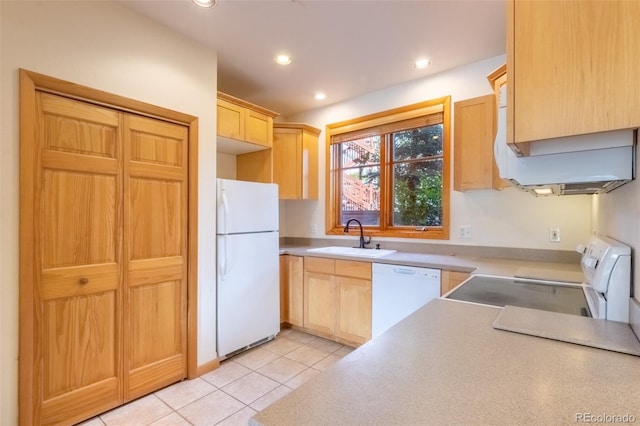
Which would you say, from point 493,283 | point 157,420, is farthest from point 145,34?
point 493,283

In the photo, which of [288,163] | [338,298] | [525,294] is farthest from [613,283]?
[288,163]

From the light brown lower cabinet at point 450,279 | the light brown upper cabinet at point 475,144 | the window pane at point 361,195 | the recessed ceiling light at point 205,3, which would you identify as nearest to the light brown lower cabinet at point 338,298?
the light brown lower cabinet at point 450,279

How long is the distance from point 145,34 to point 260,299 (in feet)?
7.36

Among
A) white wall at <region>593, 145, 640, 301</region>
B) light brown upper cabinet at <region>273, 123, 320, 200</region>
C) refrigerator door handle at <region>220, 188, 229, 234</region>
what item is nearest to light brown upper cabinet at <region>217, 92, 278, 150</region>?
light brown upper cabinet at <region>273, 123, 320, 200</region>

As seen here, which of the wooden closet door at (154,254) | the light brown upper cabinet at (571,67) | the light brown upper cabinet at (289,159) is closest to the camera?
the light brown upper cabinet at (571,67)

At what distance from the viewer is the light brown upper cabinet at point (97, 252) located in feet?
5.28

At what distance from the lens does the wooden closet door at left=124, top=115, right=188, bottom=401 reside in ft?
6.57

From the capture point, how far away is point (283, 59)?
2545mm

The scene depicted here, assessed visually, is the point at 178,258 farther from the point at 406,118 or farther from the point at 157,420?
the point at 406,118

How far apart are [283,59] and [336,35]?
1.77 ft

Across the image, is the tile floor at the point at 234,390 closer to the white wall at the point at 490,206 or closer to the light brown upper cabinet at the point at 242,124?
the white wall at the point at 490,206

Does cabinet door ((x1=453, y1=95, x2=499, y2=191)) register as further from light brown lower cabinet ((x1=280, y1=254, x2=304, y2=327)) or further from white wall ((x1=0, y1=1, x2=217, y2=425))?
white wall ((x1=0, y1=1, x2=217, y2=425))

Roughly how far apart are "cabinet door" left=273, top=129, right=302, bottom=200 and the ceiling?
0.58m

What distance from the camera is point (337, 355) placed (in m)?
2.68
